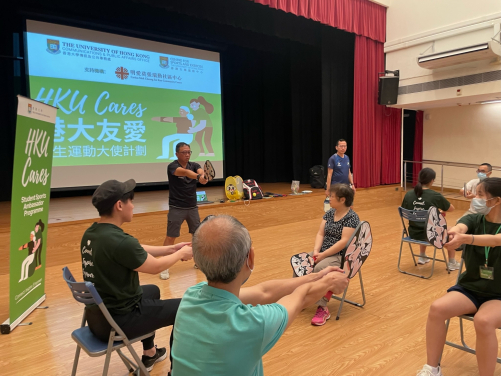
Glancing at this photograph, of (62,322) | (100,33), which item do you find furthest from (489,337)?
(100,33)

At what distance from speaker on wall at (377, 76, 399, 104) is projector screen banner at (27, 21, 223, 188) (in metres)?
3.62

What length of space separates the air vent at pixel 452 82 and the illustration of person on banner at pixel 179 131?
4834 millimetres

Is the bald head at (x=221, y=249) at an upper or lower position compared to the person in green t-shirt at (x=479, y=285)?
upper

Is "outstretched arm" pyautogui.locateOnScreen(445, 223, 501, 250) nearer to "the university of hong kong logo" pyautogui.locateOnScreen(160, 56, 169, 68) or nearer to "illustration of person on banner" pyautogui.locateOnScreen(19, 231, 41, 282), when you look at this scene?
"illustration of person on banner" pyautogui.locateOnScreen(19, 231, 41, 282)

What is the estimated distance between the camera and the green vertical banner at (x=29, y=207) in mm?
2795

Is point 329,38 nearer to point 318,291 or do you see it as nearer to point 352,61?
point 352,61

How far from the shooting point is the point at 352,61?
842 cm

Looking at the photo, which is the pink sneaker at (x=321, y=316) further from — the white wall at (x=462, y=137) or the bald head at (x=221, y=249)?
the white wall at (x=462, y=137)

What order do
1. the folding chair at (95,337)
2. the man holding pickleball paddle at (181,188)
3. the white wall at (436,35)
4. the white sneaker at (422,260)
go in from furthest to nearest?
the white wall at (436,35) → the white sneaker at (422,260) → the man holding pickleball paddle at (181,188) → the folding chair at (95,337)

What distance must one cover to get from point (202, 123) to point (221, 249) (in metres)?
6.63

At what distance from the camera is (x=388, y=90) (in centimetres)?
820

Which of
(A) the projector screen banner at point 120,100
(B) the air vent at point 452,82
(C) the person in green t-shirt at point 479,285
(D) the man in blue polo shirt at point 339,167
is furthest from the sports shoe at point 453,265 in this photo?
(A) the projector screen banner at point 120,100

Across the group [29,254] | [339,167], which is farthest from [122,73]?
[29,254]

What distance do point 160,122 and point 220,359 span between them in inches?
253
